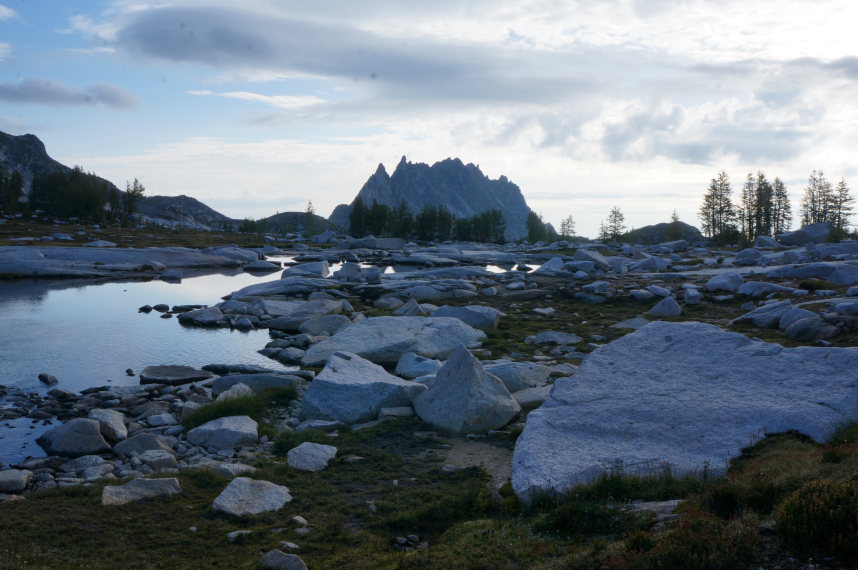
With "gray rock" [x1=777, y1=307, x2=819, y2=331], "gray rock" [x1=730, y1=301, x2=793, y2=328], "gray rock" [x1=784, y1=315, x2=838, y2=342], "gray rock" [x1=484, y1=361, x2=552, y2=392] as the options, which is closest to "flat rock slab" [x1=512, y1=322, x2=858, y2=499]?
"gray rock" [x1=484, y1=361, x2=552, y2=392]

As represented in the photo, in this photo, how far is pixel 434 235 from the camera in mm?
154750

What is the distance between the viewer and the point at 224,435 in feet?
55.2

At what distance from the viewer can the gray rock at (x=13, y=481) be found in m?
13.2

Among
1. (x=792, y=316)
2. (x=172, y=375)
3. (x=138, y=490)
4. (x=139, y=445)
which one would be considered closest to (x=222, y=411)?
(x=139, y=445)

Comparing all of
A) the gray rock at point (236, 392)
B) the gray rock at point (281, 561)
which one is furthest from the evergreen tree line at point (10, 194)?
the gray rock at point (281, 561)

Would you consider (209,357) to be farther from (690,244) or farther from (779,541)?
(690,244)

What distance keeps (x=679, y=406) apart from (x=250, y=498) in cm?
993

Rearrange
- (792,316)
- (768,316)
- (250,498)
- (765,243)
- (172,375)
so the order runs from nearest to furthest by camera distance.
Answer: (250,498) < (172,375) < (792,316) < (768,316) < (765,243)

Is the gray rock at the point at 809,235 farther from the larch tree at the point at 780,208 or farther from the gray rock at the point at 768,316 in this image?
the gray rock at the point at 768,316

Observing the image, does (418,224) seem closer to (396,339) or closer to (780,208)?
→ (780,208)

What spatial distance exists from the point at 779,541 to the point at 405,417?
460 inches

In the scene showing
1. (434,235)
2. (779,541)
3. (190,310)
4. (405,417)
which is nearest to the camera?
(779,541)

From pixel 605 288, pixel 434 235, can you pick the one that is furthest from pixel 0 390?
pixel 434 235

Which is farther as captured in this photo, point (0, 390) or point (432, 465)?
point (0, 390)
